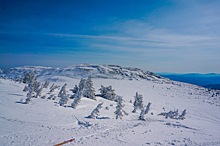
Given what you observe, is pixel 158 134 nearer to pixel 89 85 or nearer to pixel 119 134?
pixel 119 134

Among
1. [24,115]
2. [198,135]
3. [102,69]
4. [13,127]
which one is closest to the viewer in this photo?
[13,127]

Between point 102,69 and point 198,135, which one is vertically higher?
point 102,69

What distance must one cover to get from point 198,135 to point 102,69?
80.7 metres

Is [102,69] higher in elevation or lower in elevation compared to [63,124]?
higher

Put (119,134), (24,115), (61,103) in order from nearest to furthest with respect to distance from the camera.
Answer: (119,134) < (24,115) < (61,103)

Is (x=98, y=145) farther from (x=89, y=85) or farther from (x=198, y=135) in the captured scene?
(x=89, y=85)

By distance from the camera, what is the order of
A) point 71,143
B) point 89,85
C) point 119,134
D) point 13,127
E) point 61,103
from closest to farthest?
point 71,143 < point 13,127 < point 119,134 < point 61,103 < point 89,85

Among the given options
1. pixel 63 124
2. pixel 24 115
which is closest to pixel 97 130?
pixel 63 124

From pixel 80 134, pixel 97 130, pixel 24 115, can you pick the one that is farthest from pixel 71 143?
pixel 24 115

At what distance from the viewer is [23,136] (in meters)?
7.10

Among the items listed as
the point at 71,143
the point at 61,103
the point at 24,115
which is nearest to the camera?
the point at 71,143

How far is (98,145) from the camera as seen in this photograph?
6.97 metres

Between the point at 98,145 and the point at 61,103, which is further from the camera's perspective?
the point at 61,103

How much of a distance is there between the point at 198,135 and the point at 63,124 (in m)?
11.3
